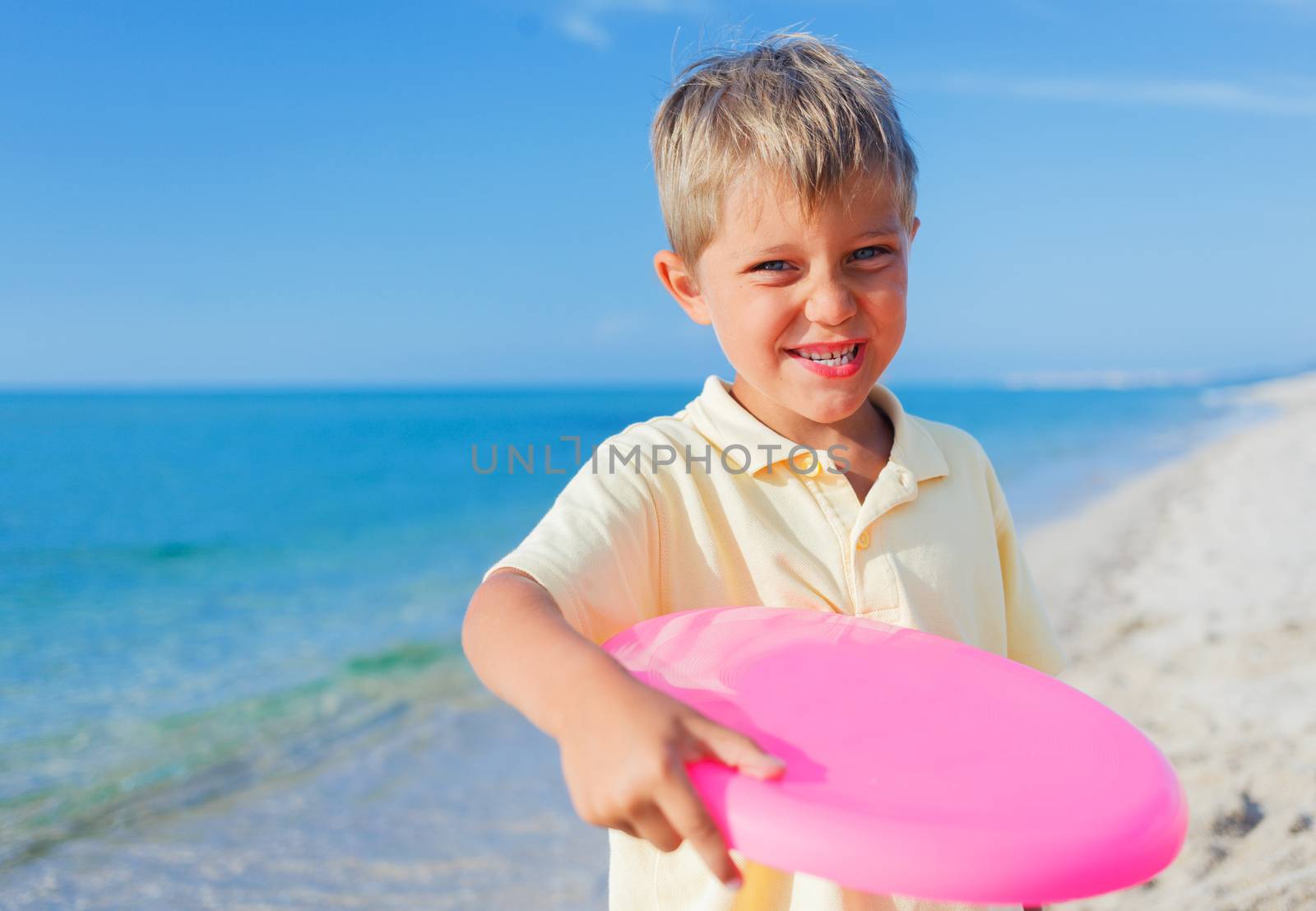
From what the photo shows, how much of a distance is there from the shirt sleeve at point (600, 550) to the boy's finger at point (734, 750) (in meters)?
0.33

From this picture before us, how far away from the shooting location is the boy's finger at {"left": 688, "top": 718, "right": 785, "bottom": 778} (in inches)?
31.6

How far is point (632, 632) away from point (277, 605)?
7.68m

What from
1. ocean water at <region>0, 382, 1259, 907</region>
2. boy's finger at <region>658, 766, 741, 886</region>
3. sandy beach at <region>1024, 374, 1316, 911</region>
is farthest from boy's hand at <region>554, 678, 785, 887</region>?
ocean water at <region>0, 382, 1259, 907</region>

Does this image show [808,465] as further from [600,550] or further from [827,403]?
[600,550]

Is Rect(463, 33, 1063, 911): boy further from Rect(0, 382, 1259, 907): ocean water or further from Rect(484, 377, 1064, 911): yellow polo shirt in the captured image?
Rect(0, 382, 1259, 907): ocean water

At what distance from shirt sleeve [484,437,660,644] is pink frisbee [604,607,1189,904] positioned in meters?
0.06

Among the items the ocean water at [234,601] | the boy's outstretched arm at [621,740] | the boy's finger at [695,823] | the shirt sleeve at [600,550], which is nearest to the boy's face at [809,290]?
the shirt sleeve at [600,550]

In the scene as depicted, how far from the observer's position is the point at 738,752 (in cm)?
81

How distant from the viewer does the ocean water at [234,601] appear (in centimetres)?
448

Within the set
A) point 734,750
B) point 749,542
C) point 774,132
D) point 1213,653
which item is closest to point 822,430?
point 749,542

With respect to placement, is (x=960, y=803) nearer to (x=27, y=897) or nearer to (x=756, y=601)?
(x=756, y=601)

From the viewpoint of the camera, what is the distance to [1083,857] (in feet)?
2.69

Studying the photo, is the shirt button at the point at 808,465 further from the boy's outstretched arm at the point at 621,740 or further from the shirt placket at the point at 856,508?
the boy's outstretched arm at the point at 621,740

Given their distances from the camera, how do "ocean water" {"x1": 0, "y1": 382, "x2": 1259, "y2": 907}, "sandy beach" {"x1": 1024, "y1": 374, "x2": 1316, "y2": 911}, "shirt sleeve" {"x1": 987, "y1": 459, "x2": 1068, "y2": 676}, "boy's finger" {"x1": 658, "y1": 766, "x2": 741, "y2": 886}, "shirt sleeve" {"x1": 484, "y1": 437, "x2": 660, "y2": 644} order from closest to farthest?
"boy's finger" {"x1": 658, "y1": 766, "x2": 741, "y2": 886}, "shirt sleeve" {"x1": 484, "y1": 437, "x2": 660, "y2": 644}, "shirt sleeve" {"x1": 987, "y1": 459, "x2": 1068, "y2": 676}, "sandy beach" {"x1": 1024, "y1": 374, "x2": 1316, "y2": 911}, "ocean water" {"x1": 0, "y1": 382, "x2": 1259, "y2": 907}
